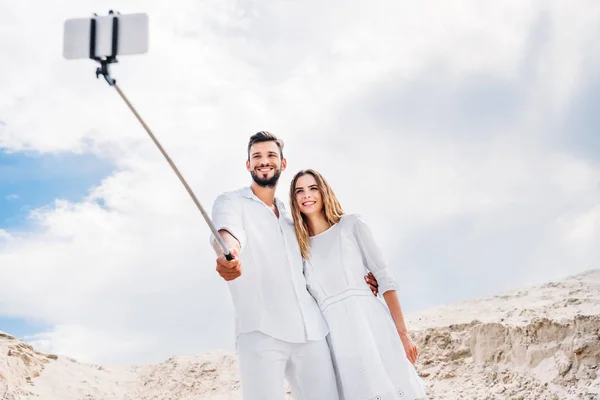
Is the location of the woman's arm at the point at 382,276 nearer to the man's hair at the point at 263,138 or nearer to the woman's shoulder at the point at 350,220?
the woman's shoulder at the point at 350,220

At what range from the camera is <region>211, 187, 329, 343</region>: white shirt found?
10.1 ft

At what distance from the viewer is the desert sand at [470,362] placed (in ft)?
19.7

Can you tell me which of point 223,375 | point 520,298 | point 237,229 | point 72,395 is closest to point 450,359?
point 520,298

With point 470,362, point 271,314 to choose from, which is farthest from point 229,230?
point 470,362

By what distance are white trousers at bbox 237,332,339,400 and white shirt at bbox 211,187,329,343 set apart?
6 cm

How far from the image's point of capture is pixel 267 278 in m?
3.18

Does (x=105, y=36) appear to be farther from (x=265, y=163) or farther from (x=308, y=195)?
(x=308, y=195)

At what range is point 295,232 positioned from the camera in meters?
3.47

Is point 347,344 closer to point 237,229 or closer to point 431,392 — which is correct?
point 237,229

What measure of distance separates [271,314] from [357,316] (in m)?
0.50

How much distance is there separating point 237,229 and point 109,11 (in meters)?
1.21

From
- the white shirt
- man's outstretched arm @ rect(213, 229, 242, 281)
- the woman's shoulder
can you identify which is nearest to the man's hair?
the white shirt

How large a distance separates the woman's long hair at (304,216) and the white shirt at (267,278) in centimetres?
6

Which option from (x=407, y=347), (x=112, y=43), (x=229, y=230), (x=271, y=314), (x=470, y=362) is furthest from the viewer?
(x=470, y=362)
